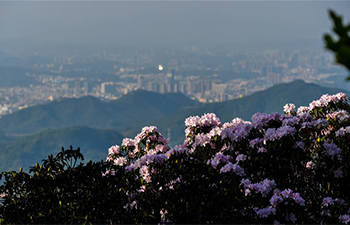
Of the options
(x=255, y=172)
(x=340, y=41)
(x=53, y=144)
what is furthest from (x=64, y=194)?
(x=53, y=144)

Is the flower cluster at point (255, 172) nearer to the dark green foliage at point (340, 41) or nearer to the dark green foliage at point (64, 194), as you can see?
the dark green foliage at point (64, 194)

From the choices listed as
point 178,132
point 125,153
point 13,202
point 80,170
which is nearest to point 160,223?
point 80,170

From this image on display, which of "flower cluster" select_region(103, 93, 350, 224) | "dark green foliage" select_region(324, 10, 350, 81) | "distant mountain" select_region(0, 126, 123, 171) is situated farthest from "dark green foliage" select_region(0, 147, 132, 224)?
"distant mountain" select_region(0, 126, 123, 171)

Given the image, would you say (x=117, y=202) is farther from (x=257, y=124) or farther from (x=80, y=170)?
(x=257, y=124)

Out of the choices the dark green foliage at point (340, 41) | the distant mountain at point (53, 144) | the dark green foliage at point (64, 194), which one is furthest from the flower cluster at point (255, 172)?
the distant mountain at point (53, 144)

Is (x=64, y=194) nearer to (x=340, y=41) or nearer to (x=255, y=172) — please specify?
(x=255, y=172)

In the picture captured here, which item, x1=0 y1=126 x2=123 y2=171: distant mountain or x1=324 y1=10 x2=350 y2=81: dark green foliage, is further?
x1=0 y1=126 x2=123 y2=171: distant mountain

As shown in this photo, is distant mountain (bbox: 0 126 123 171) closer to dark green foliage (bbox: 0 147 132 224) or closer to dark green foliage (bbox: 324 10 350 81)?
dark green foliage (bbox: 0 147 132 224)
